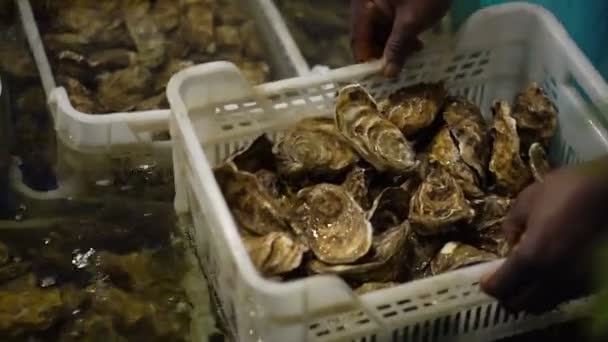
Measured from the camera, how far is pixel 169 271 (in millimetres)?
1254

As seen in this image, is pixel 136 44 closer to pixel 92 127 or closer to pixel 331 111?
pixel 92 127

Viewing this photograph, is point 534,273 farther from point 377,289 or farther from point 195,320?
point 195,320

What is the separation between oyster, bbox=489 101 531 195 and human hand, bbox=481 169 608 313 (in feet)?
0.89

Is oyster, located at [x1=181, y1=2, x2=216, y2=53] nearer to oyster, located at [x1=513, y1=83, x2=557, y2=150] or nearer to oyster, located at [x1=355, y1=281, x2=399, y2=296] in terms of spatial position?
Answer: oyster, located at [x1=513, y1=83, x2=557, y2=150]

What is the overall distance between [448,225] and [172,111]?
37cm

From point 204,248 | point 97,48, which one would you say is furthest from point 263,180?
point 97,48

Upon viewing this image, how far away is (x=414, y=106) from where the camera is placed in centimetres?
125

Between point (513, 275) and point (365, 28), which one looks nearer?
point (513, 275)

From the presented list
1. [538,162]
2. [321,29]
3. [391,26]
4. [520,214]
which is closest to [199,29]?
[321,29]

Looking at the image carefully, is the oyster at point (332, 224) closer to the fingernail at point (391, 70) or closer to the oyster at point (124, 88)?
the fingernail at point (391, 70)

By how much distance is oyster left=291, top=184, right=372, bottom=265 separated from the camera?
1.06m

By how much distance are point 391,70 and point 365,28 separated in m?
0.07

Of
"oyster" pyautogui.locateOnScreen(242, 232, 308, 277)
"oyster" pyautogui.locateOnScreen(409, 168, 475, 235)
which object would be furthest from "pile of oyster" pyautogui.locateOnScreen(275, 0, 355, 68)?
"oyster" pyautogui.locateOnScreen(242, 232, 308, 277)

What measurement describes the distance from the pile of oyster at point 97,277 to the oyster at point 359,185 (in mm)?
261
